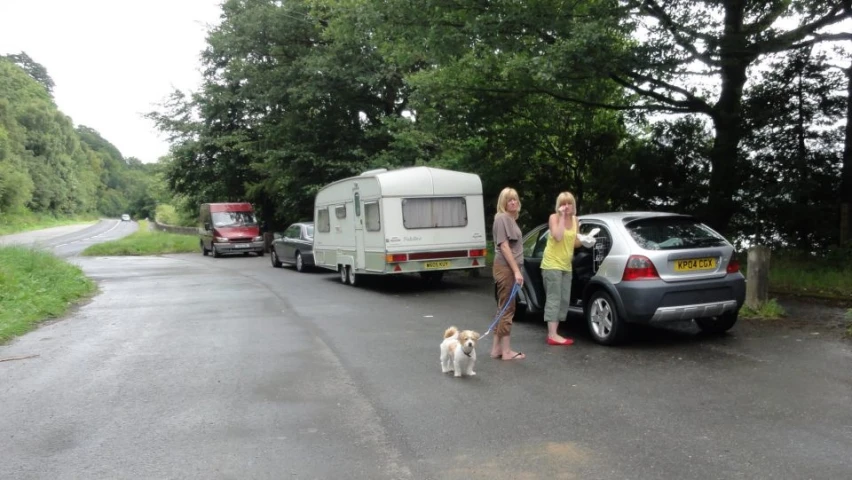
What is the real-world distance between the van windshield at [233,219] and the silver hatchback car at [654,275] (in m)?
23.6

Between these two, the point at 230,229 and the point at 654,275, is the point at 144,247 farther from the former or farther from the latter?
the point at 654,275

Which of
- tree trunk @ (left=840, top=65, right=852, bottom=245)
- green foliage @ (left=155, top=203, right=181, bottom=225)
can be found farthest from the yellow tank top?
green foliage @ (left=155, top=203, right=181, bottom=225)

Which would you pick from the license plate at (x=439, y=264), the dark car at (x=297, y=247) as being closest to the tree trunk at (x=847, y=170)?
the license plate at (x=439, y=264)

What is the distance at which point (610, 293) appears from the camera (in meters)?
7.17

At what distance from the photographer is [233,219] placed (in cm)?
2920

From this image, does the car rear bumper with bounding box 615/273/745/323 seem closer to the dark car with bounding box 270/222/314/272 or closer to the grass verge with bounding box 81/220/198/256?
the dark car with bounding box 270/222/314/272

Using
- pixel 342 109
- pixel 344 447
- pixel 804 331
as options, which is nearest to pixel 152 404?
pixel 344 447

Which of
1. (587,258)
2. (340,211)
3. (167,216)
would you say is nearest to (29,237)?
(167,216)

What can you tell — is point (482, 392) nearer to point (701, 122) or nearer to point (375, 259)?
point (375, 259)

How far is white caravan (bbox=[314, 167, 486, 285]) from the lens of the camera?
1309 cm

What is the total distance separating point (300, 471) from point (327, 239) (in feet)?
41.8

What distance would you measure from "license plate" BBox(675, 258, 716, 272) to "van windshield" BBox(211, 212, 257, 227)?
2483cm

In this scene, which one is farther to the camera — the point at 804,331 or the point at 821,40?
the point at 821,40

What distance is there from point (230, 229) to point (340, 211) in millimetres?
14957
